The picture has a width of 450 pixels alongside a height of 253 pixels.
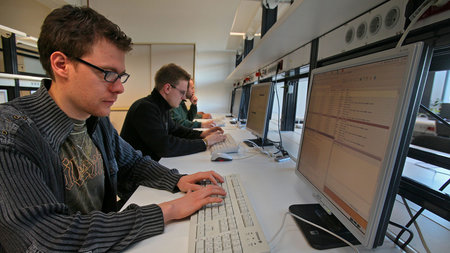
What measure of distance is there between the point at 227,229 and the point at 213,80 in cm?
482

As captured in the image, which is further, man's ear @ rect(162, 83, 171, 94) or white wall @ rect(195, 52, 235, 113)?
white wall @ rect(195, 52, 235, 113)

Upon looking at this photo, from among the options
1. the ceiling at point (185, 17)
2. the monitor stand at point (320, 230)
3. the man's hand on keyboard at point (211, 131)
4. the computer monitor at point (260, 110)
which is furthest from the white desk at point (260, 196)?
the ceiling at point (185, 17)

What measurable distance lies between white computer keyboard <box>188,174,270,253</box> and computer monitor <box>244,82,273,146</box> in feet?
2.27

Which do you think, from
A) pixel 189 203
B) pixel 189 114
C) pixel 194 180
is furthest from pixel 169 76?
pixel 189 114

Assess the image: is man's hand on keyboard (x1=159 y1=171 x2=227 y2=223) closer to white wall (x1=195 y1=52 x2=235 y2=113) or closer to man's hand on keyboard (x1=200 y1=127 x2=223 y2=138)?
man's hand on keyboard (x1=200 y1=127 x2=223 y2=138)

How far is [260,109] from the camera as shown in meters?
1.38

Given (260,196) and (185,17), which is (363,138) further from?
(185,17)

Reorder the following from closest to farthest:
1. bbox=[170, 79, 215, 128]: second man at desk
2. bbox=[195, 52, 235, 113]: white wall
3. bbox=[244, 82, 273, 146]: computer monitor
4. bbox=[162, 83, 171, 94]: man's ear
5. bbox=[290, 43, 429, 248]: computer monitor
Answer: bbox=[290, 43, 429, 248]: computer monitor → bbox=[244, 82, 273, 146]: computer monitor → bbox=[162, 83, 171, 94]: man's ear → bbox=[170, 79, 215, 128]: second man at desk → bbox=[195, 52, 235, 113]: white wall

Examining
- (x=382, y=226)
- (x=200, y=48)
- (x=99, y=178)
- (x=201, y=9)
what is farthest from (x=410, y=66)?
(x=200, y=48)

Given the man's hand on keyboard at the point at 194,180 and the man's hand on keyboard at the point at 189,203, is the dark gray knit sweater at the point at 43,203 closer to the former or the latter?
the man's hand on keyboard at the point at 189,203

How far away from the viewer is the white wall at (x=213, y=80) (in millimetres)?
5020

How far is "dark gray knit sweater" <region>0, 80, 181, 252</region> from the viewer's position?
0.41 metres

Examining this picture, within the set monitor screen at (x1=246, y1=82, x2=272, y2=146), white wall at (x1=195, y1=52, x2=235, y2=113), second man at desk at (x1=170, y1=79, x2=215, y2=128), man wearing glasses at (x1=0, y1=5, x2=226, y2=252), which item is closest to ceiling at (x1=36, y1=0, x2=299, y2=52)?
monitor screen at (x1=246, y1=82, x2=272, y2=146)

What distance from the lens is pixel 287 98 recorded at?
6.40 feet
